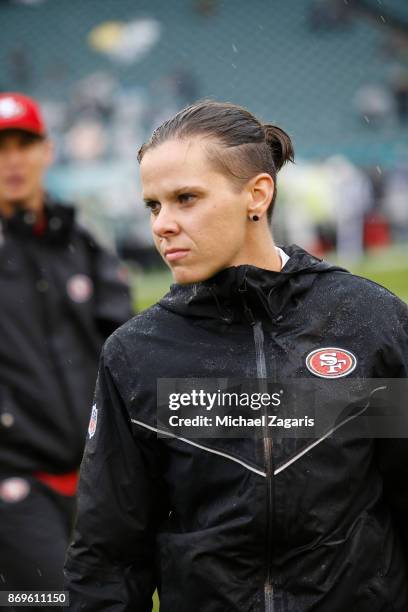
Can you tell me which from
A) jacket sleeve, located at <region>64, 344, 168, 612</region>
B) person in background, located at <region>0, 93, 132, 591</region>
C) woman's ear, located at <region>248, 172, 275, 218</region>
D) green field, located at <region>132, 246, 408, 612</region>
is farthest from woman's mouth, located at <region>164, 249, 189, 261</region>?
green field, located at <region>132, 246, 408, 612</region>

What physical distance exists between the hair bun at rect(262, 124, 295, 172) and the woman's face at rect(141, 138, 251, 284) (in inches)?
8.0

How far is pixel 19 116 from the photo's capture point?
13.2ft

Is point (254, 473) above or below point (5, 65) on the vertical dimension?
below

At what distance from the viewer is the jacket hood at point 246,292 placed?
196 cm

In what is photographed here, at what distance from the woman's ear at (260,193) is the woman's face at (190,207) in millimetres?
40

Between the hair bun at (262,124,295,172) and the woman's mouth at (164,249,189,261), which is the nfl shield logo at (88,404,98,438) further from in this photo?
the hair bun at (262,124,295,172)

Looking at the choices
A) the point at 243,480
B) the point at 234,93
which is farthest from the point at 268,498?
the point at 234,93

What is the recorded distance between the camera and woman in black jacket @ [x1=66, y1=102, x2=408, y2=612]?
1884mm

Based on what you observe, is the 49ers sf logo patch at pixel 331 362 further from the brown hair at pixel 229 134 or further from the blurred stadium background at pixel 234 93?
the blurred stadium background at pixel 234 93

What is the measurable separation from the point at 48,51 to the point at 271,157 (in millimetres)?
17584

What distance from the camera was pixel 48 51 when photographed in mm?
18797

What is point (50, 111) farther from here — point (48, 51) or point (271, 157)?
point (271, 157)

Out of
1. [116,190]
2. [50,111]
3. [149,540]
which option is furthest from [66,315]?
[50,111]

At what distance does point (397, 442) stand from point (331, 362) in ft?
0.71
